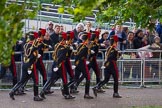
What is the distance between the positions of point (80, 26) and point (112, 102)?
3.16 m

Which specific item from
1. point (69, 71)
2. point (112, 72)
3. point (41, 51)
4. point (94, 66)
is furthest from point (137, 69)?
point (41, 51)

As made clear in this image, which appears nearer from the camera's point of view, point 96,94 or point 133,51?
point 96,94

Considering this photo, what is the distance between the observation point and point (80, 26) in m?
15.6

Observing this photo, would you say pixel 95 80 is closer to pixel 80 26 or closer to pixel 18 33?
pixel 80 26

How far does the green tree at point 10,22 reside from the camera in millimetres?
3927

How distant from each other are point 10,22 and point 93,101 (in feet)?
31.1

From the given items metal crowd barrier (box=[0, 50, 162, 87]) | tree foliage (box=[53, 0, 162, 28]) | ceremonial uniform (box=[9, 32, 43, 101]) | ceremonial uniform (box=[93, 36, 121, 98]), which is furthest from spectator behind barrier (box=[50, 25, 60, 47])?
tree foliage (box=[53, 0, 162, 28])

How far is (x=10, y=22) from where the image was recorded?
4012 mm

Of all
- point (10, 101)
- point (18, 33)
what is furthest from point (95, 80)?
point (18, 33)

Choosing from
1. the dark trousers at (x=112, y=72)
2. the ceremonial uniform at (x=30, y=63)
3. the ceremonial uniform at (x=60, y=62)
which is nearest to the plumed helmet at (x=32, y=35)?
the ceremonial uniform at (x=30, y=63)

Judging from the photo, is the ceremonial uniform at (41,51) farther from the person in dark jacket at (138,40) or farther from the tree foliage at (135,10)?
the person in dark jacket at (138,40)

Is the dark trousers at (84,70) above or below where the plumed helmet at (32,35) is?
below

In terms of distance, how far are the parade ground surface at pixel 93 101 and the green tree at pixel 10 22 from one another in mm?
8194

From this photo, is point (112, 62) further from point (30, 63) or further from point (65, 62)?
point (30, 63)
